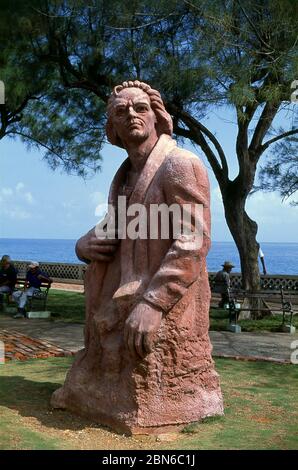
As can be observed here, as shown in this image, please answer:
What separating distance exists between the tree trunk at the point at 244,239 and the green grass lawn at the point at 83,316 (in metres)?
0.55

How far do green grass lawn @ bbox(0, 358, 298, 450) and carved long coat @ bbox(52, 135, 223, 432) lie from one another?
14 cm

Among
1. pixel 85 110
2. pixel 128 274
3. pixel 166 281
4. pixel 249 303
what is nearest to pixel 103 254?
pixel 128 274

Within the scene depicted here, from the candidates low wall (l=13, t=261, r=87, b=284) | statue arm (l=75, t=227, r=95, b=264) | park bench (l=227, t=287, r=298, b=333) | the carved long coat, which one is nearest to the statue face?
the carved long coat

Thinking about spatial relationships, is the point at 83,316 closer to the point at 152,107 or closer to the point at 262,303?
the point at 262,303

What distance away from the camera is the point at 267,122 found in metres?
12.2

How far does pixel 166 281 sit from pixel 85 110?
1066 cm

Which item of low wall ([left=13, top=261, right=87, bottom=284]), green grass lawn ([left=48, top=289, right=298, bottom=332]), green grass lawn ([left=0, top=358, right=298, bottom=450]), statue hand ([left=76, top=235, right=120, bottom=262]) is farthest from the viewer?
low wall ([left=13, top=261, right=87, bottom=284])

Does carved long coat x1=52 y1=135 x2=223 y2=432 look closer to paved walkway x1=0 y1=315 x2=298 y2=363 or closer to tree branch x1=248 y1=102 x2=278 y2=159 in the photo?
paved walkway x1=0 y1=315 x2=298 y2=363

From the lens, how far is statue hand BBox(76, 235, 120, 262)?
182 inches

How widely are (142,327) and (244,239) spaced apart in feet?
28.1

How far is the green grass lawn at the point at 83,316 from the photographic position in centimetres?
1098

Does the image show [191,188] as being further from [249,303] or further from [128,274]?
[249,303]

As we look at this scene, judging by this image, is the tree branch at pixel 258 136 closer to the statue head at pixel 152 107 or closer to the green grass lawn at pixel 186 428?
the green grass lawn at pixel 186 428

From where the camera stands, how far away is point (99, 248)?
4.62m
